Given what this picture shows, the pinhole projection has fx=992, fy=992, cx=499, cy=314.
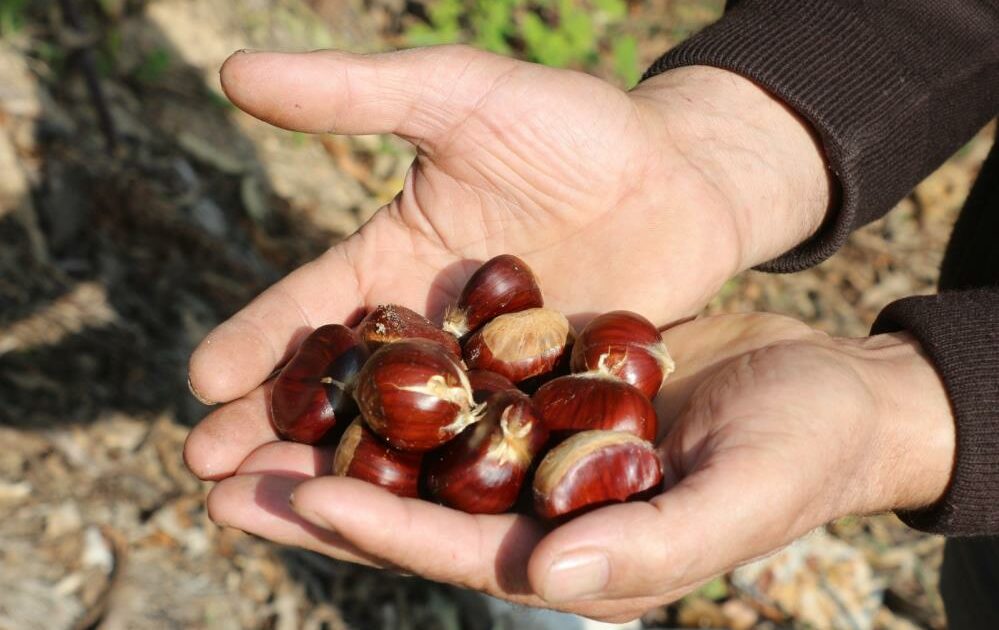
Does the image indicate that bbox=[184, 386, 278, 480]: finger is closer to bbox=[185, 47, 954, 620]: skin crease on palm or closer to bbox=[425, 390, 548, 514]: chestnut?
bbox=[185, 47, 954, 620]: skin crease on palm

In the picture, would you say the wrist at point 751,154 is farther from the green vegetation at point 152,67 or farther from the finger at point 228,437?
the green vegetation at point 152,67

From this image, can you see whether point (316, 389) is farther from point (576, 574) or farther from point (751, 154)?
point (751, 154)

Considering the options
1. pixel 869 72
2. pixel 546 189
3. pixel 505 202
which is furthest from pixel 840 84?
pixel 505 202

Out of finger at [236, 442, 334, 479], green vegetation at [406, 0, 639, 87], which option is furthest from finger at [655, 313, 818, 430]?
green vegetation at [406, 0, 639, 87]

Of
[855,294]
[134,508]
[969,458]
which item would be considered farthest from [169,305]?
[855,294]

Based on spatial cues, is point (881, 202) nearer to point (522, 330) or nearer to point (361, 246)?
point (522, 330)
